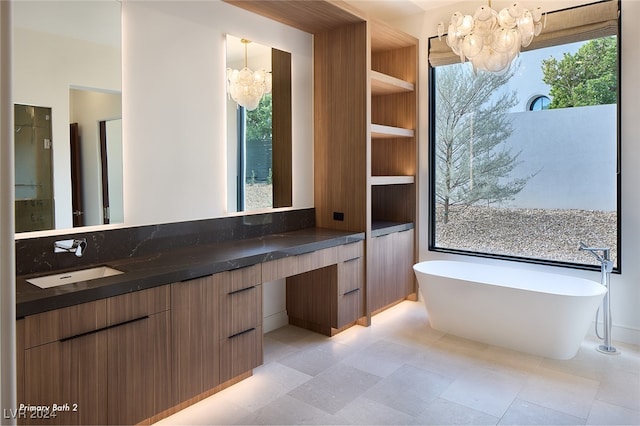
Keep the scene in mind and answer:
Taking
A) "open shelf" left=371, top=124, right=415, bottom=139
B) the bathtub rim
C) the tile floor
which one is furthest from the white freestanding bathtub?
"open shelf" left=371, top=124, right=415, bottom=139

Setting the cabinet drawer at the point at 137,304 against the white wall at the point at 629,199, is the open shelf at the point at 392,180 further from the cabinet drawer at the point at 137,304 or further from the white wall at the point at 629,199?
the cabinet drawer at the point at 137,304

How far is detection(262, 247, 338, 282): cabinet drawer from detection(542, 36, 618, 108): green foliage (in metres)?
2.37

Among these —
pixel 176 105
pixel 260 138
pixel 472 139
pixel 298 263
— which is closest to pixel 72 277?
pixel 176 105

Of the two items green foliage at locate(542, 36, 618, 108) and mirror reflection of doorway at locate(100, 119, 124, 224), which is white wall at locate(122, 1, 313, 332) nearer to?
mirror reflection of doorway at locate(100, 119, 124, 224)

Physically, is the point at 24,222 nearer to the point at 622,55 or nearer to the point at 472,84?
the point at 472,84

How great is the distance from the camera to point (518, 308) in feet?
10.3

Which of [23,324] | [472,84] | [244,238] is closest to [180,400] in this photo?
[23,324]

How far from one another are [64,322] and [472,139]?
3.73 metres

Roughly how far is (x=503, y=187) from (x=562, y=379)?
1.83 metres

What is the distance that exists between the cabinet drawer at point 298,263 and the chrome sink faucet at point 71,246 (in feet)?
3.44

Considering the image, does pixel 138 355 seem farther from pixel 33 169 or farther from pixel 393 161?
pixel 393 161

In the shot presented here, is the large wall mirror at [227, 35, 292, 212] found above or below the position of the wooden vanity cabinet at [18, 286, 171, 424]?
above

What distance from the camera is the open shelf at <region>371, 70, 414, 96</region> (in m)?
3.86

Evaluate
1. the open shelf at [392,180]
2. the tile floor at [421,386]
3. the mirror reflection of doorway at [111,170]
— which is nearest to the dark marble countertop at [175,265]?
the mirror reflection of doorway at [111,170]
